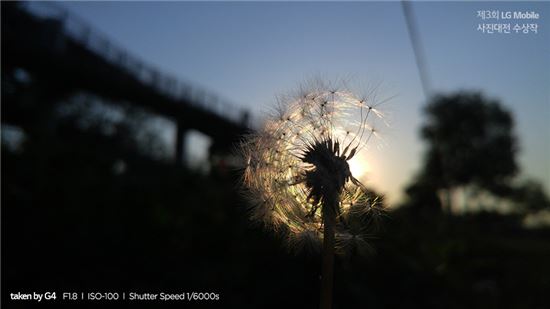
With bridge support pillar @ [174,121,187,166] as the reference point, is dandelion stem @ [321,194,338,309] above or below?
below

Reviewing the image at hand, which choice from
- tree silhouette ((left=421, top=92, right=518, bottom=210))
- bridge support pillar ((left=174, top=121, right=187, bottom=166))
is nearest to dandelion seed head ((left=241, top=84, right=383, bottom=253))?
bridge support pillar ((left=174, top=121, right=187, bottom=166))

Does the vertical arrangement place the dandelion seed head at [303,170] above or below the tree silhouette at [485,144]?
below

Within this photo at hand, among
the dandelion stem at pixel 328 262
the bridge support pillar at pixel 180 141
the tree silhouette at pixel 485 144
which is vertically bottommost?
the dandelion stem at pixel 328 262

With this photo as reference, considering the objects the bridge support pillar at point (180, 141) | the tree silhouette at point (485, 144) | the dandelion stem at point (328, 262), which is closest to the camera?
the dandelion stem at point (328, 262)

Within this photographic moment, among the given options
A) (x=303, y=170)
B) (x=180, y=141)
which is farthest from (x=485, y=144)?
(x=303, y=170)

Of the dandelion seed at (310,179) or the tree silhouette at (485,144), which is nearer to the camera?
the dandelion seed at (310,179)

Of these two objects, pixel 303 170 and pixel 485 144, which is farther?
pixel 485 144

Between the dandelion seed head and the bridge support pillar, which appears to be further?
the bridge support pillar

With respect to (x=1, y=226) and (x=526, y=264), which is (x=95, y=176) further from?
(x=526, y=264)

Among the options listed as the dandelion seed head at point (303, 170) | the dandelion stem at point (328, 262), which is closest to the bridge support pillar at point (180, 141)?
the dandelion seed head at point (303, 170)

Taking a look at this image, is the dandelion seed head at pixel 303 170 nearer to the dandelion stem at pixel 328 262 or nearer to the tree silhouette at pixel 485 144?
the dandelion stem at pixel 328 262

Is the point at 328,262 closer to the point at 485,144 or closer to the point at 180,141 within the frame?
the point at 180,141

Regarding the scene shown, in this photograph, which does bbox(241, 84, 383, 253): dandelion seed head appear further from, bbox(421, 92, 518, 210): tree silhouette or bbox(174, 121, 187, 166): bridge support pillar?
bbox(421, 92, 518, 210): tree silhouette
